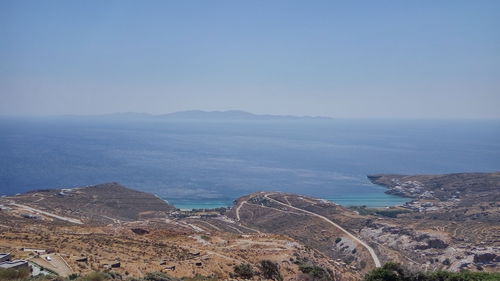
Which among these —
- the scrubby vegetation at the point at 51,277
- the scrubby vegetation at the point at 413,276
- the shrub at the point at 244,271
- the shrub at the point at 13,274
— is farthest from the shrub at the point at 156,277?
the scrubby vegetation at the point at 413,276

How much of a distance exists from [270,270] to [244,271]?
195cm

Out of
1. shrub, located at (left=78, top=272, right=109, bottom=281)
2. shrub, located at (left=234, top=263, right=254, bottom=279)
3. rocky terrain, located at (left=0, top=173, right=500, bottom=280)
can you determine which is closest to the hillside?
rocky terrain, located at (left=0, top=173, right=500, bottom=280)

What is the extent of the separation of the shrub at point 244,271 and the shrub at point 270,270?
994 millimetres

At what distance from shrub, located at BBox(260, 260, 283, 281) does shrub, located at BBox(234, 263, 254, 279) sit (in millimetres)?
994

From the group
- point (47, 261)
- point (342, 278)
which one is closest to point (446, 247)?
point (342, 278)

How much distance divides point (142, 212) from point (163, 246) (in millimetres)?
55238

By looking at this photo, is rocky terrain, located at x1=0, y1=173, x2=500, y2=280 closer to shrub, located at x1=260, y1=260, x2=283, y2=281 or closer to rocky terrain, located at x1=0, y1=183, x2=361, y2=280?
rocky terrain, located at x1=0, y1=183, x2=361, y2=280

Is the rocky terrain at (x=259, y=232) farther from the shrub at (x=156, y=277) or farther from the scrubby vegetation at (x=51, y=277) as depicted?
the scrubby vegetation at (x=51, y=277)

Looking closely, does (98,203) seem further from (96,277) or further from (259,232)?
(96,277)

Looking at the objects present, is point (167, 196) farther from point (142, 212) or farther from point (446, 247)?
point (446, 247)

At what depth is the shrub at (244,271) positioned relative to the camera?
77.6 ft

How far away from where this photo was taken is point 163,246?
2941cm

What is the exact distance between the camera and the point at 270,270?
25.0 m

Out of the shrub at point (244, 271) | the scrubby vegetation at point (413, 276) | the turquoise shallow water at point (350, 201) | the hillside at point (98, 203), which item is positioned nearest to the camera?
the scrubby vegetation at point (413, 276)
